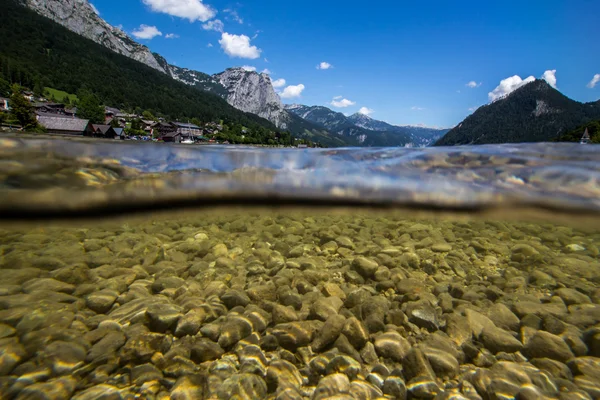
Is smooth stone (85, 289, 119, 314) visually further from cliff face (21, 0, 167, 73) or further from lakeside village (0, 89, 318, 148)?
cliff face (21, 0, 167, 73)

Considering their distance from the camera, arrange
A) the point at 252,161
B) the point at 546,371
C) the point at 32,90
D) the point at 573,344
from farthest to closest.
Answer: the point at 32,90 → the point at 252,161 → the point at 573,344 → the point at 546,371

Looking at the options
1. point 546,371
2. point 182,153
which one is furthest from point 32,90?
point 546,371

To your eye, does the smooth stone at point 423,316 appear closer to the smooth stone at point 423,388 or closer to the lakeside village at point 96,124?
the smooth stone at point 423,388

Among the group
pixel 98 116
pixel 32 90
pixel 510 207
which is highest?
pixel 32 90

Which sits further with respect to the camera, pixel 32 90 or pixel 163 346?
pixel 32 90

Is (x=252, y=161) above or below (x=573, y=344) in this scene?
above

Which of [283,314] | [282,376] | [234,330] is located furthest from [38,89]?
[282,376]

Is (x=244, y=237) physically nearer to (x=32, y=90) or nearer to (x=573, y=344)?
(x=573, y=344)
